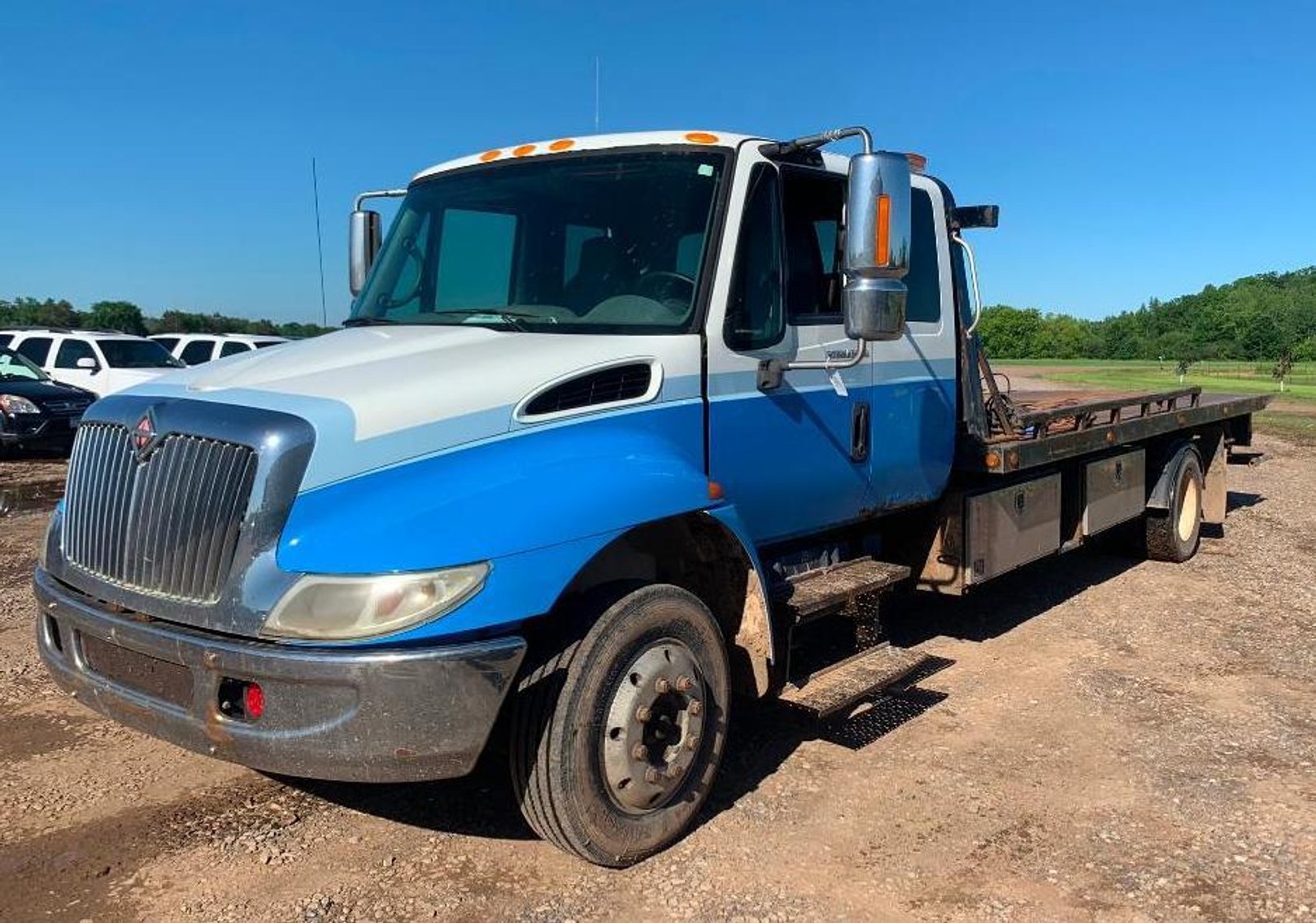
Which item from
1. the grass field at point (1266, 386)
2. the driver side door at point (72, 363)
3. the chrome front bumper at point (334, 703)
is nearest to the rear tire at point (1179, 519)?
the grass field at point (1266, 386)

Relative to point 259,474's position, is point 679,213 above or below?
above

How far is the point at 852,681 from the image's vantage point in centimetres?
455

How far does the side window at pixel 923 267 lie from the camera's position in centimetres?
533

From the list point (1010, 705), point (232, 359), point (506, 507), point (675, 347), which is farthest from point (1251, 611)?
point (232, 359)

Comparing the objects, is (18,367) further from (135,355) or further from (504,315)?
(504,315)

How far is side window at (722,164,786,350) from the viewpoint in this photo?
163 inches

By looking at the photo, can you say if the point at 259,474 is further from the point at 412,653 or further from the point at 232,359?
the point at 232,359

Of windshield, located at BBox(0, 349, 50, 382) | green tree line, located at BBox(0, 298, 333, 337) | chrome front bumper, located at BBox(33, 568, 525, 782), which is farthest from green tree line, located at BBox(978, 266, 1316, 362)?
chrome front bumper, located at BBox(33, 568, 525, 782)

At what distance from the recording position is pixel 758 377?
4.24 meters

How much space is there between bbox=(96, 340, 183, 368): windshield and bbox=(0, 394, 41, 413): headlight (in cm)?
242

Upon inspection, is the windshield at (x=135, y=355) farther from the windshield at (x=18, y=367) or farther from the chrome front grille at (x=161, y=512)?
the chrome front grille at (x=161, y=512)

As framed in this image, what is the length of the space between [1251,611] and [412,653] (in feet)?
21.2

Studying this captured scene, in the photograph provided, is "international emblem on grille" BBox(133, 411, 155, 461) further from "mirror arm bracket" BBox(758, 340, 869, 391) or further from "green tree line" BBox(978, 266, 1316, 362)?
"green tree line" BBox(978, 266, 1316, 362)

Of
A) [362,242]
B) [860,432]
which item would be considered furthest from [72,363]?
[860,432]
